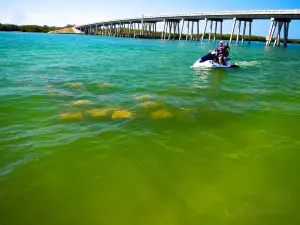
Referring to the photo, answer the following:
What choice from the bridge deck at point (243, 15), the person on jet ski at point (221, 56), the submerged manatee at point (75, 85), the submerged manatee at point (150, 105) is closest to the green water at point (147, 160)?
the submerged manatee at point (150, 105)

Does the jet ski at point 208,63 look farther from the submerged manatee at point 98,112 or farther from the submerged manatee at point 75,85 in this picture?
the submerged manatee at point 98,112

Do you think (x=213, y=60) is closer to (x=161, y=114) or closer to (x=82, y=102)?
(x=161, y=114)

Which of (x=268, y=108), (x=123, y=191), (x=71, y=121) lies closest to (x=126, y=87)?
(x=71, y=121)

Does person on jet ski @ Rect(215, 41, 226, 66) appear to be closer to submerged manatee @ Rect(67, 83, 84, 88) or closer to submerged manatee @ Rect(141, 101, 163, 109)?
submerged manatee @ Rect(67, 83, 84, 88)

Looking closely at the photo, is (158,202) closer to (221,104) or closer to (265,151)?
(265,151)

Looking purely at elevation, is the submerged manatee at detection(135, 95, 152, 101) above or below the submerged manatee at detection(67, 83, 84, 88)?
below

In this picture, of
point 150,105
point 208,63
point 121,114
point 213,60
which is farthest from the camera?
point 213,60

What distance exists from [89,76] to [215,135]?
12.7m

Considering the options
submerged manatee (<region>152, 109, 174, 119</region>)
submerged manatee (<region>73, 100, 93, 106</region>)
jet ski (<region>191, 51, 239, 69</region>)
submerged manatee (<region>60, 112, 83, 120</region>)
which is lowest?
submerged manatee (<region>152, 109, 174, 119</region>)

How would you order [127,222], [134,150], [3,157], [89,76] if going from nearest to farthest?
[127,222] < [3,157] < [134,150] < [89,76]

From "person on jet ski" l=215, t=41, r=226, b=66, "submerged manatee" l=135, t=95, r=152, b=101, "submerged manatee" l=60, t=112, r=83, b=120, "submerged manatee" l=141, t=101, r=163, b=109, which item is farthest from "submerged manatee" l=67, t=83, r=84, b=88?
"person on jet ski" l=215, t=41, r=226, b=66

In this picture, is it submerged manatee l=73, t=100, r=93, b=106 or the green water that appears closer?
the green water

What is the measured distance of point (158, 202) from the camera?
17.8 ft

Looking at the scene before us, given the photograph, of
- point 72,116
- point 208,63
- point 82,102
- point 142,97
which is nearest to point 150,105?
point 142,97
